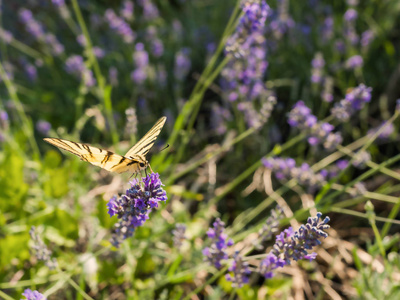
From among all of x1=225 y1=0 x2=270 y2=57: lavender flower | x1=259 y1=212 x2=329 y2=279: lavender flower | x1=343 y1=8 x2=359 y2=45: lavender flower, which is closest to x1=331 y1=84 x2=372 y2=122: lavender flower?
x1=225 y1=0 x2=270 y2=57: lavender flower

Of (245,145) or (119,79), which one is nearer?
(245,145)

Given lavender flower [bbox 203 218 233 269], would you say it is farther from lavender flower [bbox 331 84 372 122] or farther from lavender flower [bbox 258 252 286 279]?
lavender flower [bbox 331 84 372 122]

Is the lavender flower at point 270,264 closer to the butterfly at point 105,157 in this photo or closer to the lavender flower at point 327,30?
the butterfly at point 105,157

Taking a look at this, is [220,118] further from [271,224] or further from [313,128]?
[271,224]

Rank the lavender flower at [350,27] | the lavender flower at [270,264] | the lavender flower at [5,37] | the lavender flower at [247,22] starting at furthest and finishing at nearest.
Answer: the lavender flower at [350,27]
the lavender flower at [5,37]
the lavender flower at [247,22]
the lavender flower at [270,264]

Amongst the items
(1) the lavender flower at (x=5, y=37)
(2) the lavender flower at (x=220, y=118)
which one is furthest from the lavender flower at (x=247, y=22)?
(1) the lavender flower at (x=5, y=37)

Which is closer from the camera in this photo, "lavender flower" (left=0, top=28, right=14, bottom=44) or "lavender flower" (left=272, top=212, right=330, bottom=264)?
"lavender flower" (left=272, top=212, right=330, bottom=264)

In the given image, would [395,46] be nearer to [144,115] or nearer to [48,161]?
[144,115]

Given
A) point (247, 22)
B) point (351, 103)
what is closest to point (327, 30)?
point (351, 103)

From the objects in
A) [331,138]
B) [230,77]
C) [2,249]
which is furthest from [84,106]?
[331,138]
